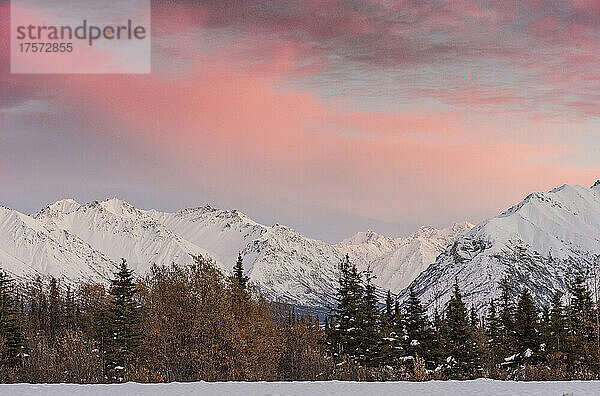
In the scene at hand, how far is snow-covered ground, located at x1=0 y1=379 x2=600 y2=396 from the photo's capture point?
2645 centimetres

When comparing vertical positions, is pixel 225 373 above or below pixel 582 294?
below

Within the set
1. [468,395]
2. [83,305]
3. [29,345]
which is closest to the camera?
[468,395]

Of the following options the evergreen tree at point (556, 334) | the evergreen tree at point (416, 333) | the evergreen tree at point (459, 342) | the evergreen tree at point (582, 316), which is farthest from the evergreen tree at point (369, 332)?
the evergreen tree at point (582, 316)

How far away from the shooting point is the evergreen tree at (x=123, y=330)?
5128cm

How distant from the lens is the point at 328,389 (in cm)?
2780

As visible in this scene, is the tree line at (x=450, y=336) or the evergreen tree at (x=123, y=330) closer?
the evergreen tree at (x=123, y=330)

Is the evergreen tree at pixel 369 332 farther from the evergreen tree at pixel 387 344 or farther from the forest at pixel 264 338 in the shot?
the evergreen tree at pixel 387 344

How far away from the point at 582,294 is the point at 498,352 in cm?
1165

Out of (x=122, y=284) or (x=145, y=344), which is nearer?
(x=145, y=344)

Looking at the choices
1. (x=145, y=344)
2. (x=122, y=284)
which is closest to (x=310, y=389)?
(x=145, y=344)

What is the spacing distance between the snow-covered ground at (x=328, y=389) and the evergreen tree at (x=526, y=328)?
104ft

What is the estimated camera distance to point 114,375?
47.1 m

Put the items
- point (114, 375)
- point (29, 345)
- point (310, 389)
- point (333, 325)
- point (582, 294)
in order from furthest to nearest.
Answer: point (333, 325), point (582, 294), point (29, 345), point (114, 375), point (310, 389)

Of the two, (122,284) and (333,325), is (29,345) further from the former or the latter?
(333,325)
